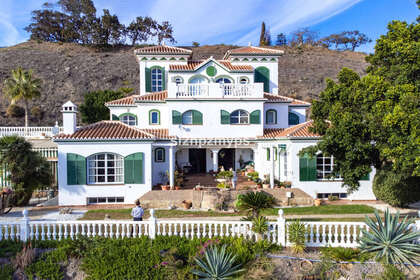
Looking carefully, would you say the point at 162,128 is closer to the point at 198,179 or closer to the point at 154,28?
the point at 198,179

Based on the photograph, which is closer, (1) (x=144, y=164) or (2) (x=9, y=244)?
(2) (x=9, y=244)

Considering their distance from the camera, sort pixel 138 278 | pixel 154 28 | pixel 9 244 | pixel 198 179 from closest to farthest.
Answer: pixel 138 278
pixel 9 244
pixel 198 179
pixel 154 28

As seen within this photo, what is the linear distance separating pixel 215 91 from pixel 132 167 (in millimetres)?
8624

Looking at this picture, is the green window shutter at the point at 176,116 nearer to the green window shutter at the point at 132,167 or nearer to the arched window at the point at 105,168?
the green window shutter at the point at 132,167

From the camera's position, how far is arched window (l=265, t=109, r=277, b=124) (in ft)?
82.0

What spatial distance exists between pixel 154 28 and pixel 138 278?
78.5 meters

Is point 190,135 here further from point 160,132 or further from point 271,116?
point 271,116

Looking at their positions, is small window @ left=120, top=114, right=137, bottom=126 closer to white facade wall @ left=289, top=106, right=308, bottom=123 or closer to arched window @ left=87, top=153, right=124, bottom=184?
arched window @ left=87, top=153, right=124, bottom=184

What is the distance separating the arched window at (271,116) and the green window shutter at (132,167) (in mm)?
11436

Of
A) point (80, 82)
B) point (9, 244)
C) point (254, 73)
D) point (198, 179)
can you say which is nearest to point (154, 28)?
point (80, 82)

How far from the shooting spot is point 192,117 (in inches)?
901

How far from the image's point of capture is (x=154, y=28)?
3103 inches

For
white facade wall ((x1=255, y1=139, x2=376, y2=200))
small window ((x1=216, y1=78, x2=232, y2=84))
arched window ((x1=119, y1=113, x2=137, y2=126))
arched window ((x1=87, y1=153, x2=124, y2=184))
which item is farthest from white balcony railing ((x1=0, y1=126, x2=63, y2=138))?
white facade wall ((x1=255, y1=139, x2=376, y2=200))

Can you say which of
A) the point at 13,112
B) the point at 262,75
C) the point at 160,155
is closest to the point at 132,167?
the point at 160,155
